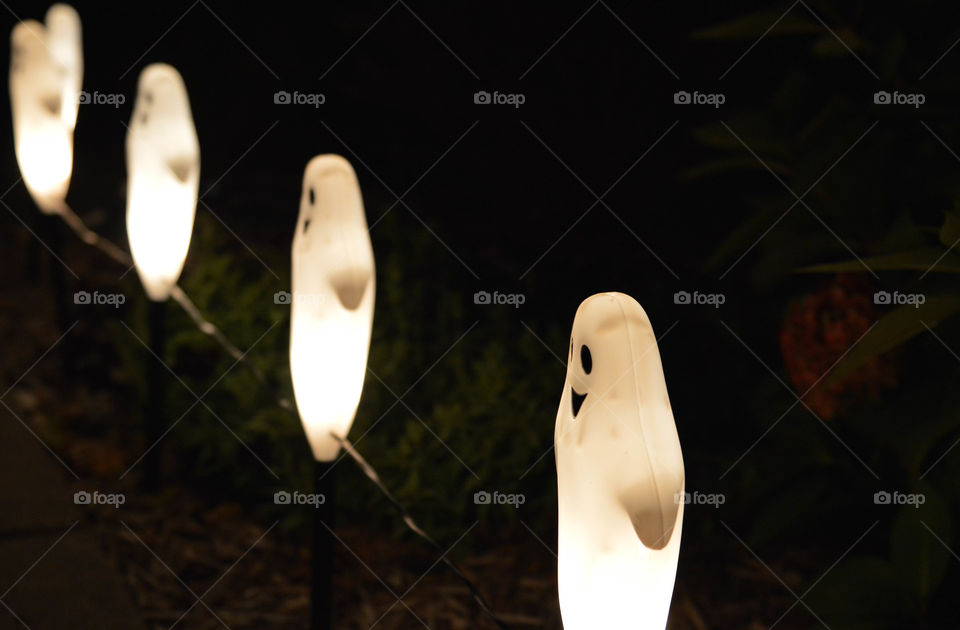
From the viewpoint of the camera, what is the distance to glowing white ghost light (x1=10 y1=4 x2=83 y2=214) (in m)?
3.26

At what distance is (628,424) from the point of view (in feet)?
4.28

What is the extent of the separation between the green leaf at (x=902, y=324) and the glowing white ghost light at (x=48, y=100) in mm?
2852

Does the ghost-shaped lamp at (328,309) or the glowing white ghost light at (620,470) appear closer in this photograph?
the glowing white ghost light at (620,470)

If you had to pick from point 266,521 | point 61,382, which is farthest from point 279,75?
point 266,521

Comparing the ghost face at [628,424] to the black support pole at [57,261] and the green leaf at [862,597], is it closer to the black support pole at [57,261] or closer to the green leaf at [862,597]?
the green leaf at [862,597]

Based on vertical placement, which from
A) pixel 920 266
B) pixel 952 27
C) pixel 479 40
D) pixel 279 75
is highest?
pixel 279 75

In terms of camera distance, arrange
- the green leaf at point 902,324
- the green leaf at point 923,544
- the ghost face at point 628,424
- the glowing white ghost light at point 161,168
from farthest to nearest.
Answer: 1. the glowing white ghost light at point 161,168
2. the green leaf at point 923,544
3. the green leaf at point 902,324
4. the ghost face at point 628,424

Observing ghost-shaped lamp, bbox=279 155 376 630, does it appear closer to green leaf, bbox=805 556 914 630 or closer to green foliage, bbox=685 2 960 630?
green foliage, bbox=685 2 960 630

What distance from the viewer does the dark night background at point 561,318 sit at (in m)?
1.95

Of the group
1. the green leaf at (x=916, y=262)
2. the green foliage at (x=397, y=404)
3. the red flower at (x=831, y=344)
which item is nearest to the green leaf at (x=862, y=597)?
the red flower at (x=831, y=344)

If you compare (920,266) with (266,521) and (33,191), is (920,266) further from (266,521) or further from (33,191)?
(33,191)

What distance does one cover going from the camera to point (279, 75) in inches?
210

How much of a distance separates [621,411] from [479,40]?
9.01 feet

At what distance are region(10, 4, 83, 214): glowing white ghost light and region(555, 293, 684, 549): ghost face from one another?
8.73 feet
